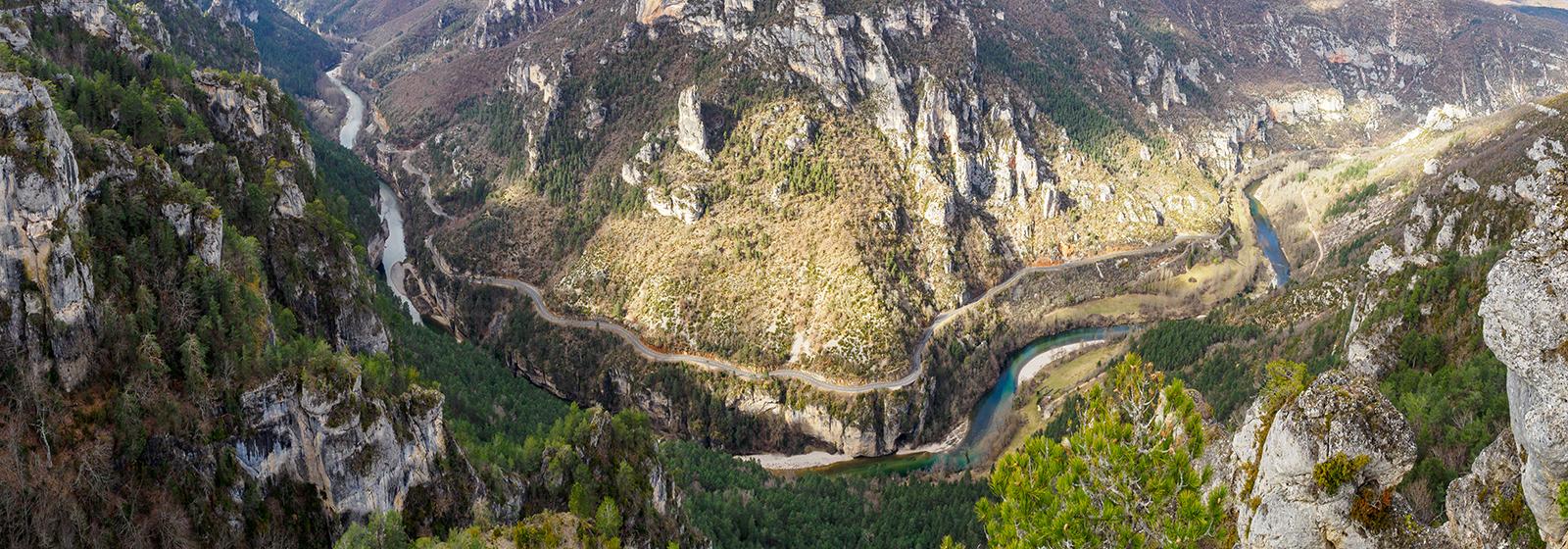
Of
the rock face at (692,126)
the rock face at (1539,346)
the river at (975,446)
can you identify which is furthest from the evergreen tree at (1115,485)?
the rock face at (692,126)

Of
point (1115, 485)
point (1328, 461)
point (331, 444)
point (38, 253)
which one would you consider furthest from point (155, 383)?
point (1328, 461)

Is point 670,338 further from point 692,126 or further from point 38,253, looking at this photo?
point 38,253

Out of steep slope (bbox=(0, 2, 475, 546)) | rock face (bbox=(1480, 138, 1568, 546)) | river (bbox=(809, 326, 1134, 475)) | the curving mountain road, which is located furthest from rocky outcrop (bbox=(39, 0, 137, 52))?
rock face (bbox=(1480, 138, 1568, 546))

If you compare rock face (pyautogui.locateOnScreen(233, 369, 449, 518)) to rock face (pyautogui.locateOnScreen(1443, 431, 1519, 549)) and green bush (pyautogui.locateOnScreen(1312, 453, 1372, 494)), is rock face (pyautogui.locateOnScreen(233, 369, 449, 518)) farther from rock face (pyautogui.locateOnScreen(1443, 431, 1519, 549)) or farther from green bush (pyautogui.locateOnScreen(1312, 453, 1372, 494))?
rock face (pyautogui.locateOnScreen(1443, 431, 1519, 549))

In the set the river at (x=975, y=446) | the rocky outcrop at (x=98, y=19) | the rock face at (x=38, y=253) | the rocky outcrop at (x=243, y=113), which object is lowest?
the river at (x=975, y=446)

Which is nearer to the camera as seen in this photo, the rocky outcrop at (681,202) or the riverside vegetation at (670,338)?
the riverside vegetation at (670,338)

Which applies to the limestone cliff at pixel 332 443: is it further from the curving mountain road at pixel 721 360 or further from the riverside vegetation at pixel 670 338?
the curving mountain road at pixel 721 360

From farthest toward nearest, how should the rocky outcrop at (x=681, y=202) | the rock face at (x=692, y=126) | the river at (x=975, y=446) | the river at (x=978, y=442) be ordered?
the rock face at (x=692, y=126), the rocky outcrop at (x=681, y=202), the river at (x=978, y=442), the river at (x=975, y=446)
